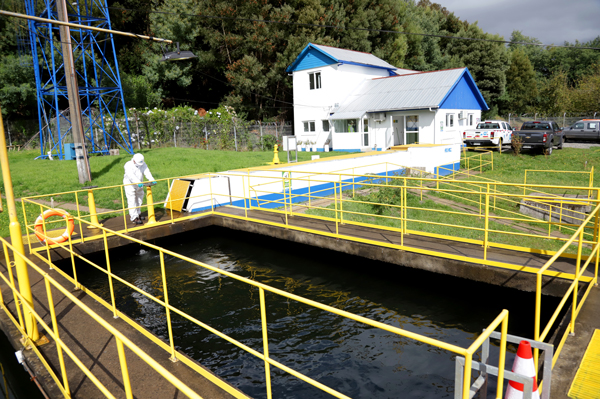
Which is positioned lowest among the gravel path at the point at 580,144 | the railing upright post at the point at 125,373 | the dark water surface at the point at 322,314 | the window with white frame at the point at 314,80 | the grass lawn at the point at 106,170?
the dark water surface at the point at 322,314

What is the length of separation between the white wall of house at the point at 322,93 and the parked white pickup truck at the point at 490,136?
934cm

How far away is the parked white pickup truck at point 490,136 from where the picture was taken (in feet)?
82.2

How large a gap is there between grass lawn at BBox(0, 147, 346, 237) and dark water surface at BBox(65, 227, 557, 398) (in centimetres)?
420

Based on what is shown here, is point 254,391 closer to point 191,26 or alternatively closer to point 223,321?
point 223,321

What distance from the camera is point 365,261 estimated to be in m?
9.08

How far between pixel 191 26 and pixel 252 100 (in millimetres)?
8859

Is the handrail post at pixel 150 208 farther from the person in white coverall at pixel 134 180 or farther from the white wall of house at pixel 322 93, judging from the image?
the white wall of house at pixel 322 93

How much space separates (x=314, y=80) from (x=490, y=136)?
518 inches

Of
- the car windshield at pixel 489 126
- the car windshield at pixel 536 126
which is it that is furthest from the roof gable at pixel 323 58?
the car windshield at pixel 536 126

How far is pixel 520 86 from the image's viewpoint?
2290 inches

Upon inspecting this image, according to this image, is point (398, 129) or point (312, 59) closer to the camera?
point (398, 129)

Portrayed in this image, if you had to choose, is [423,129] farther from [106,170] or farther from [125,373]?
[125,373]

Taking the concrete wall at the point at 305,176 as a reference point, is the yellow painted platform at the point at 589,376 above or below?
below

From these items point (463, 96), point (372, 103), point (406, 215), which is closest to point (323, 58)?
point (372, 103)
